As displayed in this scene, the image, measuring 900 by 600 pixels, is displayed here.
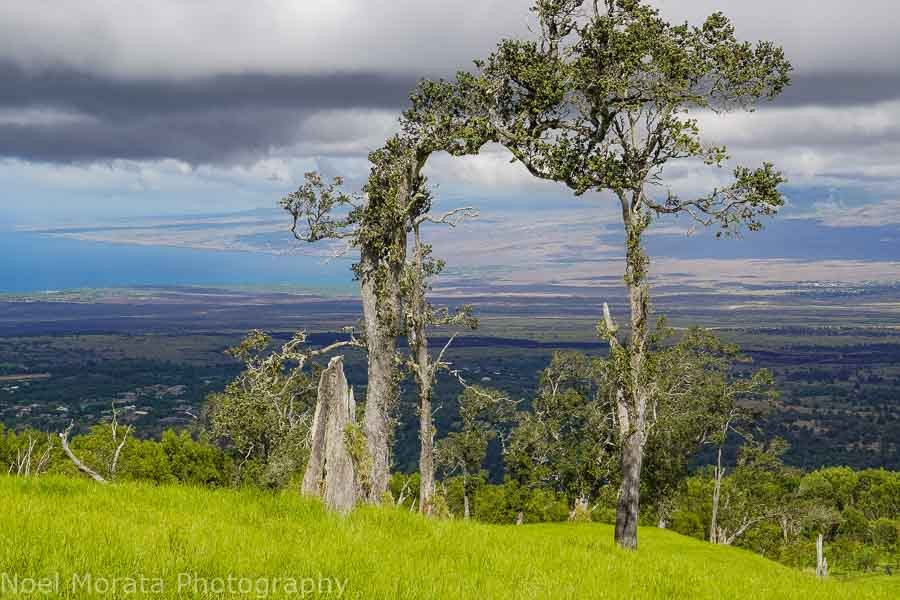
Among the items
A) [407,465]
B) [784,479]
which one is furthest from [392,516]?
[407,465]

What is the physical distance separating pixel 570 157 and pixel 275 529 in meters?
16.8

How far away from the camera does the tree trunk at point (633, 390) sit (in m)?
23.4

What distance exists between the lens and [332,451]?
11664 millimetres

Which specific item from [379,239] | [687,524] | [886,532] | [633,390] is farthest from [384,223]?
[886,532]

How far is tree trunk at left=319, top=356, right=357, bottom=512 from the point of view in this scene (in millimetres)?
11531

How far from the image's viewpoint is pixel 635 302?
81.3 ft

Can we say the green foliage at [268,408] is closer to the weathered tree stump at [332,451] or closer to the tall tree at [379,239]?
the tall tree at [379,239]

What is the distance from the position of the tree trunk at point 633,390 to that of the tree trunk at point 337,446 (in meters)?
13.6

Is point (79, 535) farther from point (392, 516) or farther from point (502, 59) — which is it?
point (502, 59)

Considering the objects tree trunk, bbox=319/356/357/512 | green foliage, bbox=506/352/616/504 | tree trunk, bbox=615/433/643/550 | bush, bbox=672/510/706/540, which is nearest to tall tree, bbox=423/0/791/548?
tree trunk, bbox=615/433/643/550

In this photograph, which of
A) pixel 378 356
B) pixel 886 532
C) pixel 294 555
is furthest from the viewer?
pixel 886 532

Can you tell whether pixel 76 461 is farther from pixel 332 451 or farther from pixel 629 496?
pixel 629 496

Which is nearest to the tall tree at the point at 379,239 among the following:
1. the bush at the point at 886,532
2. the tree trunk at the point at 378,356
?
the tree trunk at the point at 378,356

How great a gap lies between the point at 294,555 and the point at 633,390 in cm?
1734
